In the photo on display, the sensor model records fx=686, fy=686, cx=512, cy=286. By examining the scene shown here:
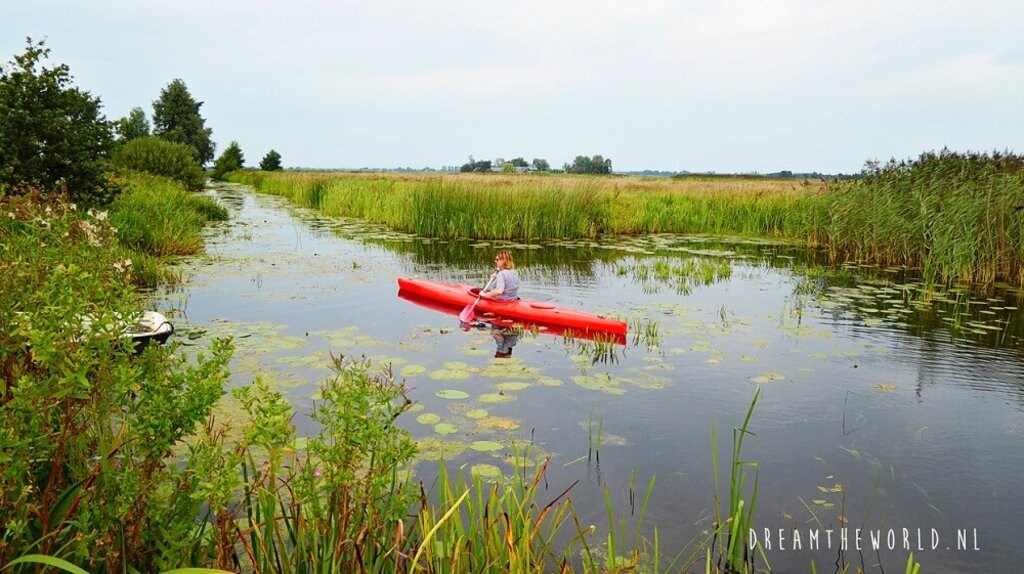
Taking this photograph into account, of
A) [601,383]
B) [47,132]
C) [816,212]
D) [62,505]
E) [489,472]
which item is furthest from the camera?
[816,212]

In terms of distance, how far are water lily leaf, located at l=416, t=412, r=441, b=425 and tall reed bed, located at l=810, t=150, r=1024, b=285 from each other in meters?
9.85

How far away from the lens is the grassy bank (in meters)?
11.8

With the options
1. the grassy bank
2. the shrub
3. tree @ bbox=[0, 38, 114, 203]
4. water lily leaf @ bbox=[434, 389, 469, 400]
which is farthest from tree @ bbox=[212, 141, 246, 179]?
water lily leaf @ bbox=[434, 389, 469, 400]

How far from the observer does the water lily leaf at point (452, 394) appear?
5.84 metres

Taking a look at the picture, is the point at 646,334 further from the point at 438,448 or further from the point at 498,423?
the point at 438,448

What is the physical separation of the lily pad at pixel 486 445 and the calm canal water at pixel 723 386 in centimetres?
5

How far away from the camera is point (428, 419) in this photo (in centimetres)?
532

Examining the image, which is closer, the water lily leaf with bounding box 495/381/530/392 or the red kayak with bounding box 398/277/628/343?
the water lily leaf with bounding box 495/381/530/392

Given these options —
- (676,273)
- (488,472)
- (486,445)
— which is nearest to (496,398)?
(486,445)

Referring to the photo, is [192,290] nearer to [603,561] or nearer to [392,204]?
[603,561]

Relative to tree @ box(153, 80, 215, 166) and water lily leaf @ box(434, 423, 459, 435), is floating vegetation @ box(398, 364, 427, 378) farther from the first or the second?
tree @ box(153, 80, 215, 166)

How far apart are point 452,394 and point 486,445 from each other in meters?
1.12

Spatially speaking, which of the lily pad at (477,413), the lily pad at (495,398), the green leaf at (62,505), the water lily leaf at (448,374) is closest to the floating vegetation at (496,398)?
the lily pad at (495,398)

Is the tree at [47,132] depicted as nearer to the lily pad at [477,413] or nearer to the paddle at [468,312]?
the paddle at [468,312]
